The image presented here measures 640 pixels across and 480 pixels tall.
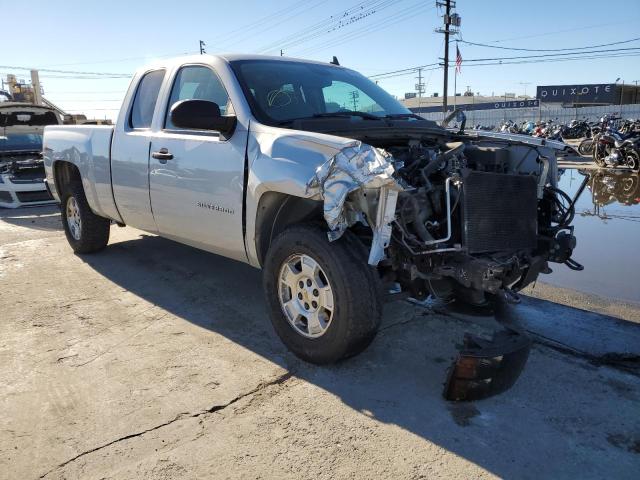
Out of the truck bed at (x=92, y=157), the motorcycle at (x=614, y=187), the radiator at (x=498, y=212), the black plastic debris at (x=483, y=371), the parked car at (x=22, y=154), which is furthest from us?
the motorcycle at (x=614, y=187)

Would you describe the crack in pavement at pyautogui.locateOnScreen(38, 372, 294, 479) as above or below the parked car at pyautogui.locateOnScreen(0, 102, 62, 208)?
below

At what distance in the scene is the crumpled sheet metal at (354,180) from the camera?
2.90 m

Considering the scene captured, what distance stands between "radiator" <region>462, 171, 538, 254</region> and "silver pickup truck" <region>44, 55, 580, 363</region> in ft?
0.03

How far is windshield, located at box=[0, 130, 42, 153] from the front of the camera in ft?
37.1

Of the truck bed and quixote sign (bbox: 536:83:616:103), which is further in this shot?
quixote sign (bbox: 536:83:616:103)

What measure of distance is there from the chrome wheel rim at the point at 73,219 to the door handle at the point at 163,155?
7.03 ft

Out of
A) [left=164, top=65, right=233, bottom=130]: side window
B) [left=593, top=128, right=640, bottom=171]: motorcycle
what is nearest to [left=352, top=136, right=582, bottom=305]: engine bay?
[left=164, top=65, right=233, bottom=130]: side window

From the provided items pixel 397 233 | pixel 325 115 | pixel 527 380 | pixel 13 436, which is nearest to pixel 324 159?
pixel 397 233

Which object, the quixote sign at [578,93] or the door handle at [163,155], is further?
the quixote sign at [578,93]

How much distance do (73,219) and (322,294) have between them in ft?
14.2

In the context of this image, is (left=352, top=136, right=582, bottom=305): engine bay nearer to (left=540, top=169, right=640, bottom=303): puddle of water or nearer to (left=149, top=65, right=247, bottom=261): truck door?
(left=540, top=169, right=640, bottom=303): puddle of water

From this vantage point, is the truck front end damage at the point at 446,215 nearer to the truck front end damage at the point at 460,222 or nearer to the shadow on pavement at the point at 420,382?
the truck front end damage at the point at 460,222

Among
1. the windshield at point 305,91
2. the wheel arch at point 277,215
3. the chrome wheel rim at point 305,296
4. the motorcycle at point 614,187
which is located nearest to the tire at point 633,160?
the motorcycle at point 614,187

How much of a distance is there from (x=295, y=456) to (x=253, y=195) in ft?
5.70
